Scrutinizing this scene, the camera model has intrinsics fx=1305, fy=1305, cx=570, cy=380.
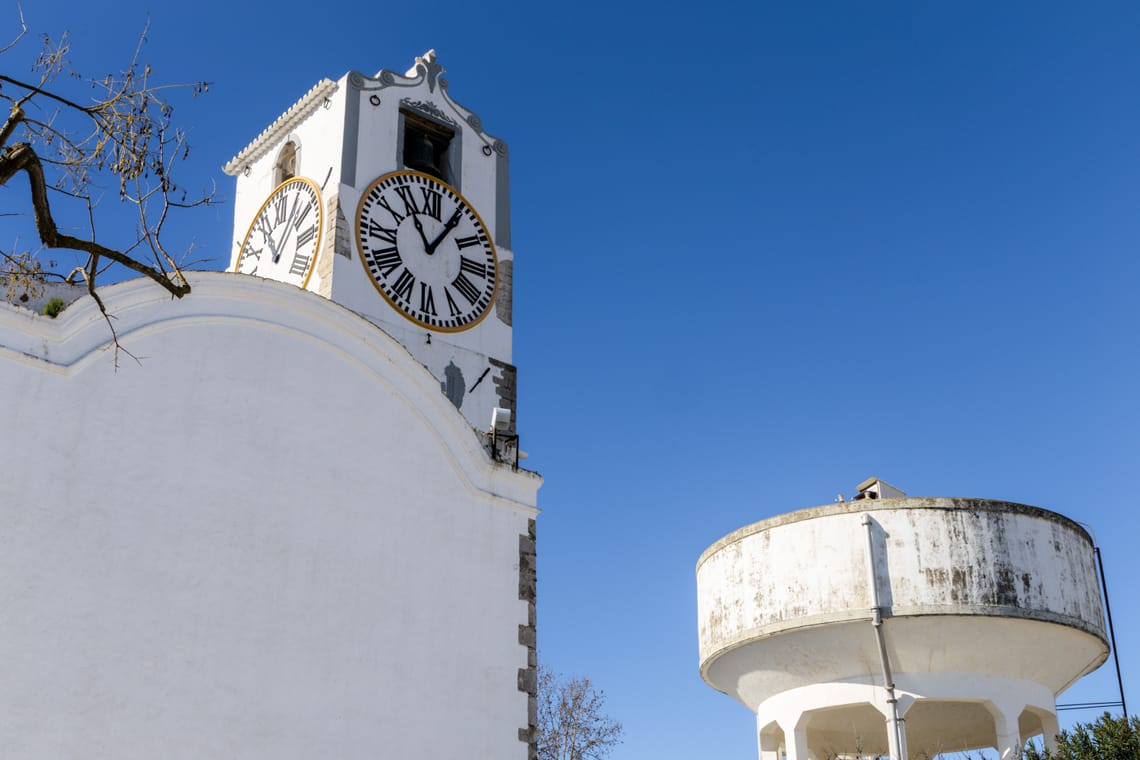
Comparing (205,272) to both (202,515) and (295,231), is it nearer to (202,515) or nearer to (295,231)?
(202,515)

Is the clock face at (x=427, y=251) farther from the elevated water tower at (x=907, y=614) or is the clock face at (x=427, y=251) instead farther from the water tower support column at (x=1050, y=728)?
the water tower support column at (x=1050, y=728)

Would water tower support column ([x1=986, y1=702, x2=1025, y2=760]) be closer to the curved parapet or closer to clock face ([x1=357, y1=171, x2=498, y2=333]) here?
the curved parapet

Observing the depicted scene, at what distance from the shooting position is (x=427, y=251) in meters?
25.8

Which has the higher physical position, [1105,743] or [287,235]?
[287,235]

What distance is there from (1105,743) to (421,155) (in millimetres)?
17349

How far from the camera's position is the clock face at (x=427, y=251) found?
82.8 ft

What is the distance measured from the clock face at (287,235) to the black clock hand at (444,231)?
2.14m

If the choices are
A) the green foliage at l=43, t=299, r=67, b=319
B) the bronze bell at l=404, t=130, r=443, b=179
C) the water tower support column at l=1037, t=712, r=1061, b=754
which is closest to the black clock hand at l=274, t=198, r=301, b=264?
the bronze bell at l=404, t=130, r=443, b=179

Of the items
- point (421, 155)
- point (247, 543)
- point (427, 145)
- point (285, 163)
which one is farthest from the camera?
point (285, 163)

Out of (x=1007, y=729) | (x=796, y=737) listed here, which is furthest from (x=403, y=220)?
(x=1007, y=729)

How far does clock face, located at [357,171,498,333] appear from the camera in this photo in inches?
994

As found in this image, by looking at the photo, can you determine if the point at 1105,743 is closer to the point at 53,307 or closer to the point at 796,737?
the point at 796,737

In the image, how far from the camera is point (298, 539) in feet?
54.9

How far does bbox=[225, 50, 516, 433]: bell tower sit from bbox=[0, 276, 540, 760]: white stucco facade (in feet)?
18.5
